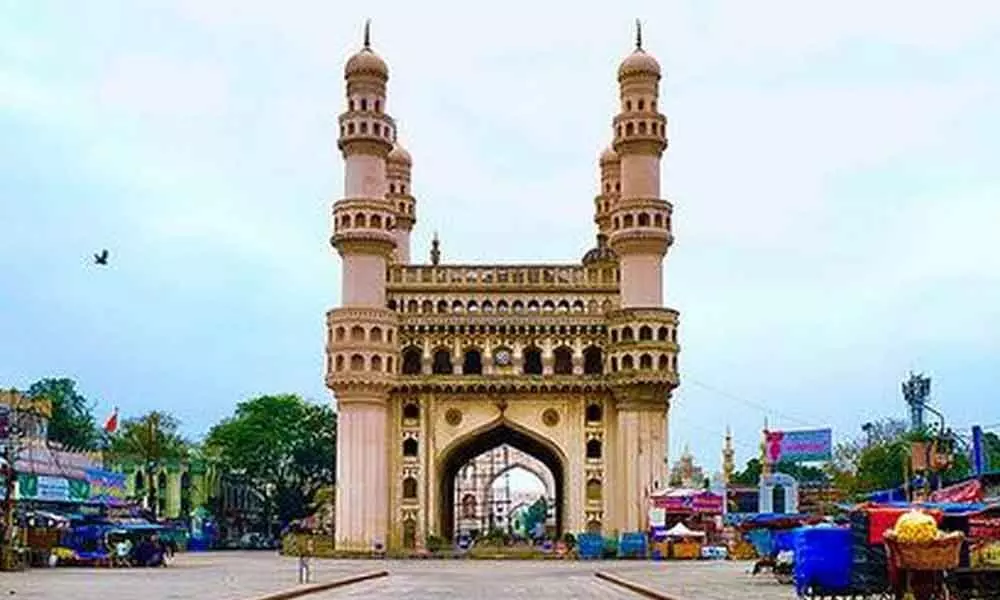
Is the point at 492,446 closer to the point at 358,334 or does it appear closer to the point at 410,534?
the point at 410,534

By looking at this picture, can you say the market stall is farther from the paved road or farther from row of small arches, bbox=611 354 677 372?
the paved road

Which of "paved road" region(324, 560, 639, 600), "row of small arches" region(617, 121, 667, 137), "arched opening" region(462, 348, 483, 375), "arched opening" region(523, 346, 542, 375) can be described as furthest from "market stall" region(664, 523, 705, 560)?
"row of small arches" region(617, 121, 667, 137)

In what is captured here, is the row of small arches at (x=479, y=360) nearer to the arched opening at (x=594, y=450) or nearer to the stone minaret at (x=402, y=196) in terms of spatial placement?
the arched opening at (x=594, y=450)

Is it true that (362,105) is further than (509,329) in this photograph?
Yes

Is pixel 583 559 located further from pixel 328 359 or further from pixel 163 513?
pixel 163 513

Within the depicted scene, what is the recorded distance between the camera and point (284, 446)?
342 ft

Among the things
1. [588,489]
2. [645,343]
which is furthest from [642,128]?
[588,489]

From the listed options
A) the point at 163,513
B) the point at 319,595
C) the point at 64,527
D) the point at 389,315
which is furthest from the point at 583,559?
the point at 163,513

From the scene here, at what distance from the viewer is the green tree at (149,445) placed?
102 m

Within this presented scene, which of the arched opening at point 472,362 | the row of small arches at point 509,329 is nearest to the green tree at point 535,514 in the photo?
the arched opening at point 472,362

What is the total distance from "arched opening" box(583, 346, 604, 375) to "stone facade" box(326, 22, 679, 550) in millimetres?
79

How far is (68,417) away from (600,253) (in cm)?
4546

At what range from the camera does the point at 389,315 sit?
2995 inches

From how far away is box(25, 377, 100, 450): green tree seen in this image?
10906 centimetres
